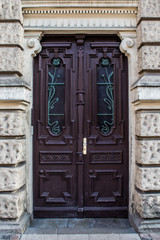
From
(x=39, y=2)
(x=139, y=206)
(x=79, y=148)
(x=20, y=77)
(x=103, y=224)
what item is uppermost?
(x=39, y=2)

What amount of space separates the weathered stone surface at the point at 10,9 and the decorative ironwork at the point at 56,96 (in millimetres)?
900

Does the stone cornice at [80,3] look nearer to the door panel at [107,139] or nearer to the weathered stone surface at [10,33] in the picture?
the weathered stone surface at [10,33]

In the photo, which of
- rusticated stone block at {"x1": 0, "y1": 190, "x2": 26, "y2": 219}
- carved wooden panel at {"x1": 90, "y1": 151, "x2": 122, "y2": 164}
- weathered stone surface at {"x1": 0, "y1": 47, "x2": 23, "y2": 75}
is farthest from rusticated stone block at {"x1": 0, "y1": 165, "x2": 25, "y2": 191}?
weathered stone surface at {"x1": 0, "y1": 47, "x2": 23, "y2": 75}

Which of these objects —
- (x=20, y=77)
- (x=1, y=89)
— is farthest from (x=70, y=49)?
(x=1, y=89)

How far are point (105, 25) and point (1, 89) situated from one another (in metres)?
1.95

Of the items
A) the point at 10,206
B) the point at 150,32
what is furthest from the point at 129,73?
the point at 10,206

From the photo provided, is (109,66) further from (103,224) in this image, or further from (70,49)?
(103,224)

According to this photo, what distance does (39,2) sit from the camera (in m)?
3.63

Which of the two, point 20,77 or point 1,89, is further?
point 20,77

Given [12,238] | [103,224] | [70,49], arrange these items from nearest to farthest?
[12,238], [103,224], [70,49]

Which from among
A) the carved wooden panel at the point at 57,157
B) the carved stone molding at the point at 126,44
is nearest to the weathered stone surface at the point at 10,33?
the carved stone molding at the point at 126,44

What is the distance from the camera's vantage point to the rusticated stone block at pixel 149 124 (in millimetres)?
3377

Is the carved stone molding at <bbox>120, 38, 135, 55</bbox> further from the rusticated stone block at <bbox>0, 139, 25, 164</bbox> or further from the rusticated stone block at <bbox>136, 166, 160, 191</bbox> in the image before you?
the rusticated stone block at <bbox>0, 139, 25, 164</bbox>

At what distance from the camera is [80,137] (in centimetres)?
386
